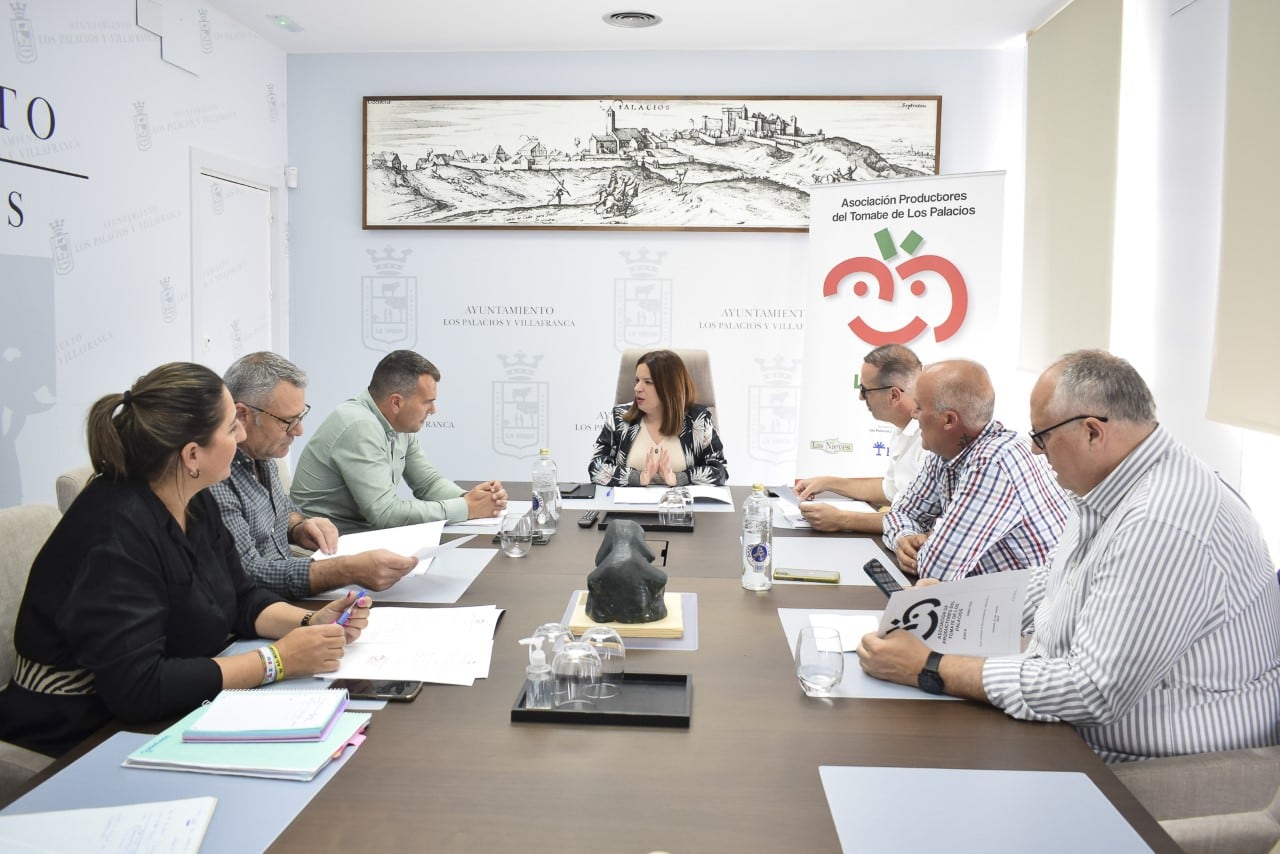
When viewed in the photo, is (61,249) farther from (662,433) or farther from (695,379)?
(695,379)

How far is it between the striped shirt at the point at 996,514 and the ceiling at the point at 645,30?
2.76 metres

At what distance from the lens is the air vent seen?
14.8ft

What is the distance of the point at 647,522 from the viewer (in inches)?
114

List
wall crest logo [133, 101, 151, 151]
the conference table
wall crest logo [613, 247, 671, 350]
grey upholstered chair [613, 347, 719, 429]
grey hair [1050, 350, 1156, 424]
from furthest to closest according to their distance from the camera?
wall crest logo [613, 247, 671, 350]
grey upholstered chair [613, 347, 719, 429]
wall crest logo [133, 101, 151, 151]
grey hair [1050, 350, 1156, 424]
the conference table

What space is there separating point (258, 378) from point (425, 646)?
0.98m

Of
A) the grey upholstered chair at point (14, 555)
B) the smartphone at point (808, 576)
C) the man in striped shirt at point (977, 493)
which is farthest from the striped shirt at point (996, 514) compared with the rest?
the grey upholstered chair at point (14, 555)

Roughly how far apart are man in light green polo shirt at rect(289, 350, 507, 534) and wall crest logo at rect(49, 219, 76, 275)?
128cm

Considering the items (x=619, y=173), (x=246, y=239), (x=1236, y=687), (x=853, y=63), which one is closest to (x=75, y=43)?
(x=246, y=239)

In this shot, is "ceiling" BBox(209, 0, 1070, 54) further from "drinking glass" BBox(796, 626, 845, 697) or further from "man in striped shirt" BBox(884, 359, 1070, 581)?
"drinking glass" BBox(796, 626, 845, 697)

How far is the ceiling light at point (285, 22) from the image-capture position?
4605mm

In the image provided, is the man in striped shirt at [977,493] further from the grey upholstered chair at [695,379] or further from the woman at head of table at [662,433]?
the grey upholstered chair at [695,379]

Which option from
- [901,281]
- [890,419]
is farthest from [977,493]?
[901,281]

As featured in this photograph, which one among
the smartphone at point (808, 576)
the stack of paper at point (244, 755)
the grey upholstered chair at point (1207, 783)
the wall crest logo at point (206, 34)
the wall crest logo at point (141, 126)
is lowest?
the grey upholstered chair at point (1207, 783)

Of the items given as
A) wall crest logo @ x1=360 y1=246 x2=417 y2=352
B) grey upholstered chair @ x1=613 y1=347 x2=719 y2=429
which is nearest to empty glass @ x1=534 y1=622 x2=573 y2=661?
grey upholstered chair @ x1=613 y1=347 x2=719 y2=429
